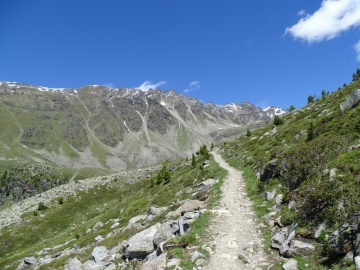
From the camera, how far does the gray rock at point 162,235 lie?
1726cm

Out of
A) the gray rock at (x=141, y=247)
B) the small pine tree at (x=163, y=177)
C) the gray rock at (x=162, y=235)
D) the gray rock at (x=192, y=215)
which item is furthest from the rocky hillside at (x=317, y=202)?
the small pine tree at (x=163, y=177)

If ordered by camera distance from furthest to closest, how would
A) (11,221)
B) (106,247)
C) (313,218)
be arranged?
(11,221) → (106,247) → (313,218)

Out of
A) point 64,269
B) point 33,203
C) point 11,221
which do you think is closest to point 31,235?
point 11,221

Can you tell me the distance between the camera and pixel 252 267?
13141 mm

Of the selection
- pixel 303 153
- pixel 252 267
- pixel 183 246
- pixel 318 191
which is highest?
pixel 303 153

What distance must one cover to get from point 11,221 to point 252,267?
69.4 meters

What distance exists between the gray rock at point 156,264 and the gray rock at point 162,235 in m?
1.84

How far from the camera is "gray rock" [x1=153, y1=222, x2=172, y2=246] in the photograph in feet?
56.6

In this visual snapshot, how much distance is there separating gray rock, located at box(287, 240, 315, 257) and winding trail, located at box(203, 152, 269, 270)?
121cm

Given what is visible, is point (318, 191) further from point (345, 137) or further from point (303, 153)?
point (345, 137)

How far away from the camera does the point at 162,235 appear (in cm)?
1755

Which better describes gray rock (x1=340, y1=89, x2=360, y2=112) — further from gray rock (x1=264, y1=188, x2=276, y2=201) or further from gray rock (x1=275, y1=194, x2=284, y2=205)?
gray rock (x1=275, y1=194, x2=284, y2=205)

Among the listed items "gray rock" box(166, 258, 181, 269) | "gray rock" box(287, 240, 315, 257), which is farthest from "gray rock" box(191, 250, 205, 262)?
"gray rock" box(287, 240, 315, 257)

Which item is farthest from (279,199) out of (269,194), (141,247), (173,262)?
(141,247)
